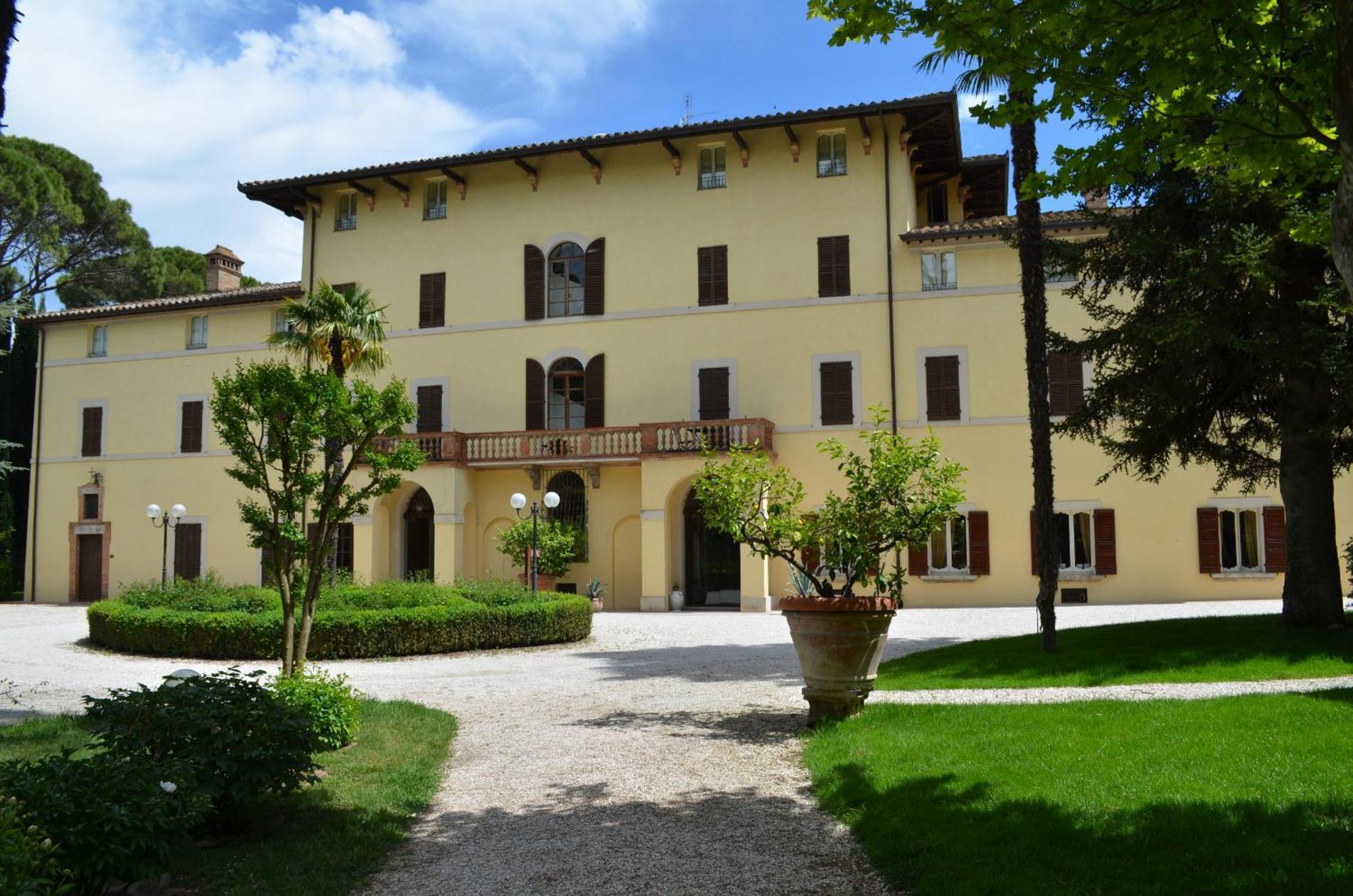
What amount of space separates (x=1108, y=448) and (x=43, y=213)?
123ft

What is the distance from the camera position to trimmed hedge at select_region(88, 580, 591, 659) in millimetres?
15898

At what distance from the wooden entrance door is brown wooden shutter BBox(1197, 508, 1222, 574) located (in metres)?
30.1

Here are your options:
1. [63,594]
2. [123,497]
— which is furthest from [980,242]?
[63,594]

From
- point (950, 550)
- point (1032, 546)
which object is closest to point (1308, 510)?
point (1032, 546)

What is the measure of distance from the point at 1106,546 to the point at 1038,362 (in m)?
12.9

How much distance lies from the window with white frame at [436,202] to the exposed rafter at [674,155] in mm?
6566

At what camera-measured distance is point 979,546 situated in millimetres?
24922

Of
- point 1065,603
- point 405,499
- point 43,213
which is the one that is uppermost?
point 43,213

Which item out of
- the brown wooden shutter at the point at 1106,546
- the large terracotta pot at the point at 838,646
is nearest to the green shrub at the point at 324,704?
the large terracotta pot at the point at 838,646

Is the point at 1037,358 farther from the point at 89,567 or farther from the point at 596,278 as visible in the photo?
the point at 89,567

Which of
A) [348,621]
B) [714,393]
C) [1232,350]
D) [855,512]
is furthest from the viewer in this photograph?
[714,393]

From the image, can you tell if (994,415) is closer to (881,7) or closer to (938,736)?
(938,736)

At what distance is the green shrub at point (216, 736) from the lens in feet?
18.8

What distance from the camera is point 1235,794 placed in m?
5.56
